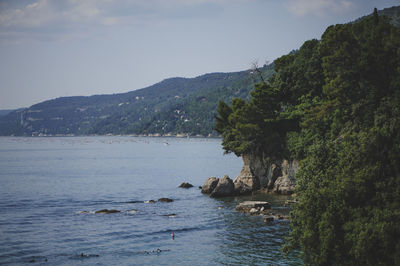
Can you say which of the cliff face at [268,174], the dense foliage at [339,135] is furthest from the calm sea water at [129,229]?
the dense foliage at [339,135]

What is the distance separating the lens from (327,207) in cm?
2483

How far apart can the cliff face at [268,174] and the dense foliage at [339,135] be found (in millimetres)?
1514

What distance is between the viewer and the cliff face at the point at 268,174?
60.5 metres

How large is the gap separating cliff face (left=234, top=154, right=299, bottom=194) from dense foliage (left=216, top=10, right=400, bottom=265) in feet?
4.97

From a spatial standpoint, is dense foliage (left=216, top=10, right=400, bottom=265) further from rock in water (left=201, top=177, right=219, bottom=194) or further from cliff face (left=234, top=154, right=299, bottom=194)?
rock in water (left=201, top=177, right=219, bottom=194)

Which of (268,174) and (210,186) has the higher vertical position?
(268,174)

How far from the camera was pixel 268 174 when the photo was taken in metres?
65.2

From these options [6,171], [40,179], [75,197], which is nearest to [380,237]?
[75,197]

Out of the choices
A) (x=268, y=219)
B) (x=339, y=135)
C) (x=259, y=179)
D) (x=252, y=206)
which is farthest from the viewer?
(x=259, y=179)

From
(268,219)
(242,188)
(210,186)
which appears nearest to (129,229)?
(268,219)

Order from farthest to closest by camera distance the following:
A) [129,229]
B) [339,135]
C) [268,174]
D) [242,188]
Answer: [268,174]
[242,188]
[339,135]
[129,229]

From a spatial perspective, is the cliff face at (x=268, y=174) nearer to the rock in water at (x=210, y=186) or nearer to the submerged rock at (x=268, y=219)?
the rock in water at (x=210, y=186)

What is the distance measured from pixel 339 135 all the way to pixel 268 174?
20.0 metres

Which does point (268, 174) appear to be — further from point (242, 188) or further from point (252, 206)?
point (252, 206)
